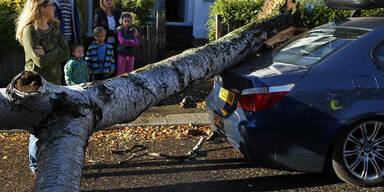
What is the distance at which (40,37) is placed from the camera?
4238 millimetres

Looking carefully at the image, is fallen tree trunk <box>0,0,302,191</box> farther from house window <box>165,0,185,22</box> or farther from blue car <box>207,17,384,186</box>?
house window <box>165,0,185,22</box>

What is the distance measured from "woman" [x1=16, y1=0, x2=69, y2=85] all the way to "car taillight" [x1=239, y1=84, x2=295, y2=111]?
219cm

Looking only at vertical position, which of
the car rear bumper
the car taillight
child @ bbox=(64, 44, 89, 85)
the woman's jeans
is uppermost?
the car taillight

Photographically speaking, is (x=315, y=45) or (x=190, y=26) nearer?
(x=315, y=45)

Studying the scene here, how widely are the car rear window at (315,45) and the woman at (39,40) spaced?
2.51 m

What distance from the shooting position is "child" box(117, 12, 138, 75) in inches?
293

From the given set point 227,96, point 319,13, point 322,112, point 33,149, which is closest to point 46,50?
point 33,149

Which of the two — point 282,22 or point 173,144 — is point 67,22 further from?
point 282,22

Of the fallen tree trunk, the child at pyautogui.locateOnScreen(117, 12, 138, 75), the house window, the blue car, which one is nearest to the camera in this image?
Result: the fallen tree trunk

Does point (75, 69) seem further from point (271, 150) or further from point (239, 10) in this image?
point (239, 10)

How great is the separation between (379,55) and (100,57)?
4414mm

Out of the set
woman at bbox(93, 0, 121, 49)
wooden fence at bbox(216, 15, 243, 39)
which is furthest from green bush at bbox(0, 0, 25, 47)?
wooden fence at bbox(216, 15, 243, 39)

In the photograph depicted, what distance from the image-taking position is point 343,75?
3814mm

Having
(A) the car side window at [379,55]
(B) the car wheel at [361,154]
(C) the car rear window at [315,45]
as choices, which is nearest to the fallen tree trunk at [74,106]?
(C) the car rear window at [315,45]
